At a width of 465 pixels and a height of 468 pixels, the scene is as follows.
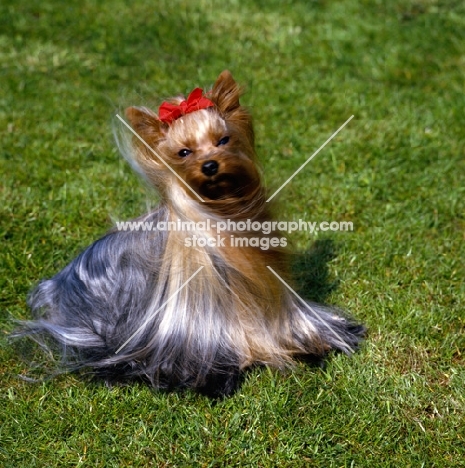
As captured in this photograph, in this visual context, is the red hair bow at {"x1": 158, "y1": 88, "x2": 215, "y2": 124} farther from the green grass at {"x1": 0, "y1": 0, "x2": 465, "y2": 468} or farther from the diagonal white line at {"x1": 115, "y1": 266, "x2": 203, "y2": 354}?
the diagonal white line at {"x1": 115, "y1": 266, "x2": 203, "y2": 354}

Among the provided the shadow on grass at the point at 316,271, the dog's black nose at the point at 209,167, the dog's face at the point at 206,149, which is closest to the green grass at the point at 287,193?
the shadow on grass at the point at 316,271

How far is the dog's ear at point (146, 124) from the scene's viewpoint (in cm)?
307

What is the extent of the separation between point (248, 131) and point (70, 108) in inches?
128

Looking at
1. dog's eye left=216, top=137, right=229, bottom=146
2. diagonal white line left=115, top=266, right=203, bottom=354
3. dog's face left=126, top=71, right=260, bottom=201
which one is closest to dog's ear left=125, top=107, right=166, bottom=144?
dog's face left=126, top=71, right=260, bottom=201

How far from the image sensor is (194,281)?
3180 mm

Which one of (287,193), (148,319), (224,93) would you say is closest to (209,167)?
(224,93)

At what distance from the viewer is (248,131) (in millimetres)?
3223

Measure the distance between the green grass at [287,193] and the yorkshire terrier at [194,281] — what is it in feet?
0.50

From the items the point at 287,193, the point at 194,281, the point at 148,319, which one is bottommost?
the point at 287,193

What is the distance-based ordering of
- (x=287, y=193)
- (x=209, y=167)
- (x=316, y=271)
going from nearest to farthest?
(x=209, y=167)
(x=316, y=271)
(x=287, y=193)

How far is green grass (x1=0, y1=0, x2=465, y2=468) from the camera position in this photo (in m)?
3.25

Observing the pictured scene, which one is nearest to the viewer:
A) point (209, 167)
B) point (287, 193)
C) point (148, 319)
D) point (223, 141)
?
point (209, 167)

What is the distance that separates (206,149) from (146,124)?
297 mm

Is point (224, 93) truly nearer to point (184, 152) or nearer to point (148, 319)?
point (184, 152)
